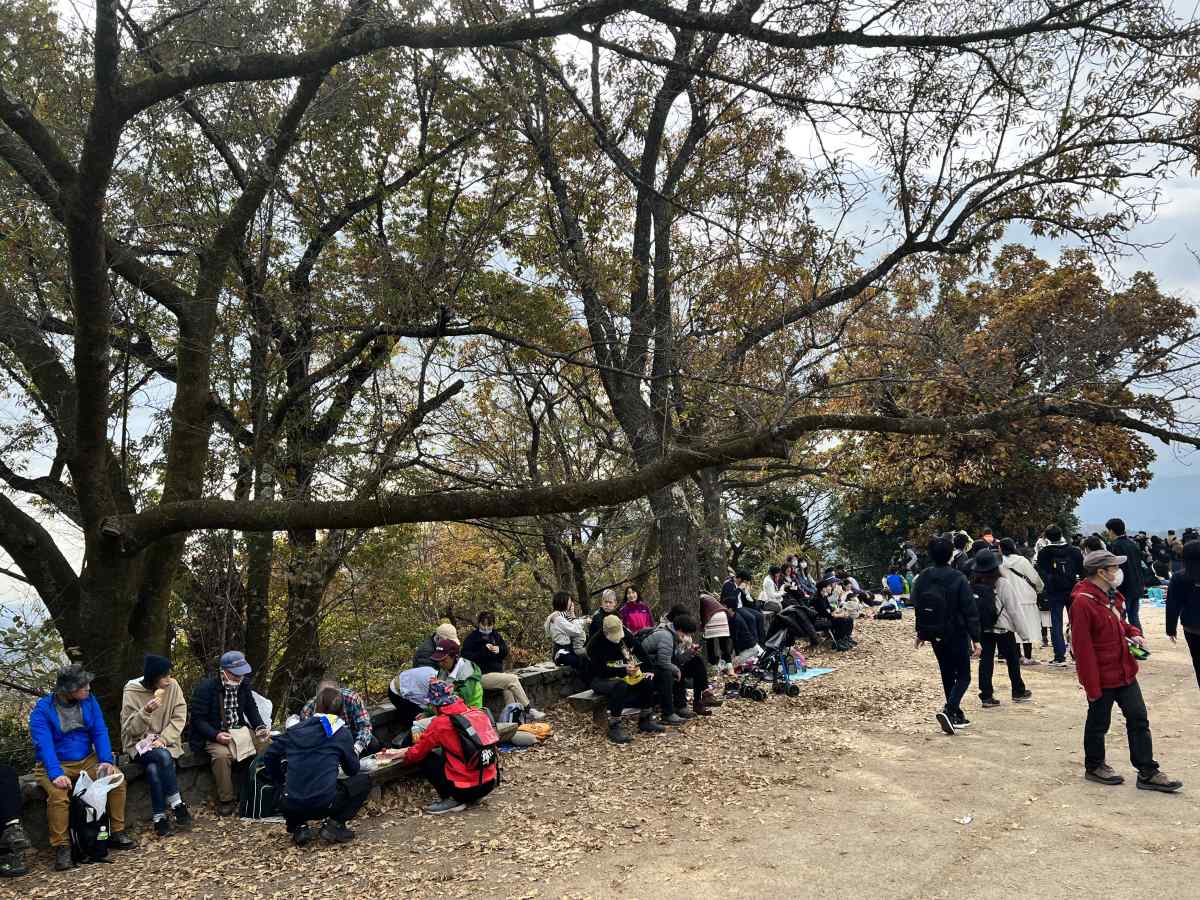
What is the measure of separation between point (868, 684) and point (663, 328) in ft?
17.9

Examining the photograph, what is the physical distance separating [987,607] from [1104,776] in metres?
2.75

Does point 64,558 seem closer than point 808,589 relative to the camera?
Yes

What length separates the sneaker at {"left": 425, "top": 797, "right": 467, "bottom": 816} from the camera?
662 cm

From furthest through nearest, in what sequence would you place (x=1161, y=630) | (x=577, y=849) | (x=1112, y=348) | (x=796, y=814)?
(x=1161, y=630) < (x=1112, y=348) < (x=796, y=814) < (x=577, y=849)

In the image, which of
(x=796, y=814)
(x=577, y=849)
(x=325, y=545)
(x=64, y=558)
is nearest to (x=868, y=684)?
(x=796, y=814)

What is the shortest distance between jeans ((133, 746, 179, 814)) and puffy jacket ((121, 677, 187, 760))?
0.09 m

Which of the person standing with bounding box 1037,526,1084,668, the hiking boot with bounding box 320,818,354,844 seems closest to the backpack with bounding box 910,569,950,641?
the person standing with bounding box 1037,526,1084,668

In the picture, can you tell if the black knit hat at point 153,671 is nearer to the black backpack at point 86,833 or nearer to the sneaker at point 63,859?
the black backpack at point 86,833

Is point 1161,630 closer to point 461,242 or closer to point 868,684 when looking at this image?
point 868,684

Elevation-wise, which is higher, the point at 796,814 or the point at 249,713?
the point at 249,713

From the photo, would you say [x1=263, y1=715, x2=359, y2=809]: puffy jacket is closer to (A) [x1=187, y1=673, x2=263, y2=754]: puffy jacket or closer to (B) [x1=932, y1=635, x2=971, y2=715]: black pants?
(A) [x1=187, y1=673, x2=263, y2=754]: puffy jacket

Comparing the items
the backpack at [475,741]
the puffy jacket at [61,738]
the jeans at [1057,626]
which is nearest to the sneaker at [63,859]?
the puffy jacket at [61,738]

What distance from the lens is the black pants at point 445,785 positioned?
21.8ft

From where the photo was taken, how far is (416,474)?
11.2 m
